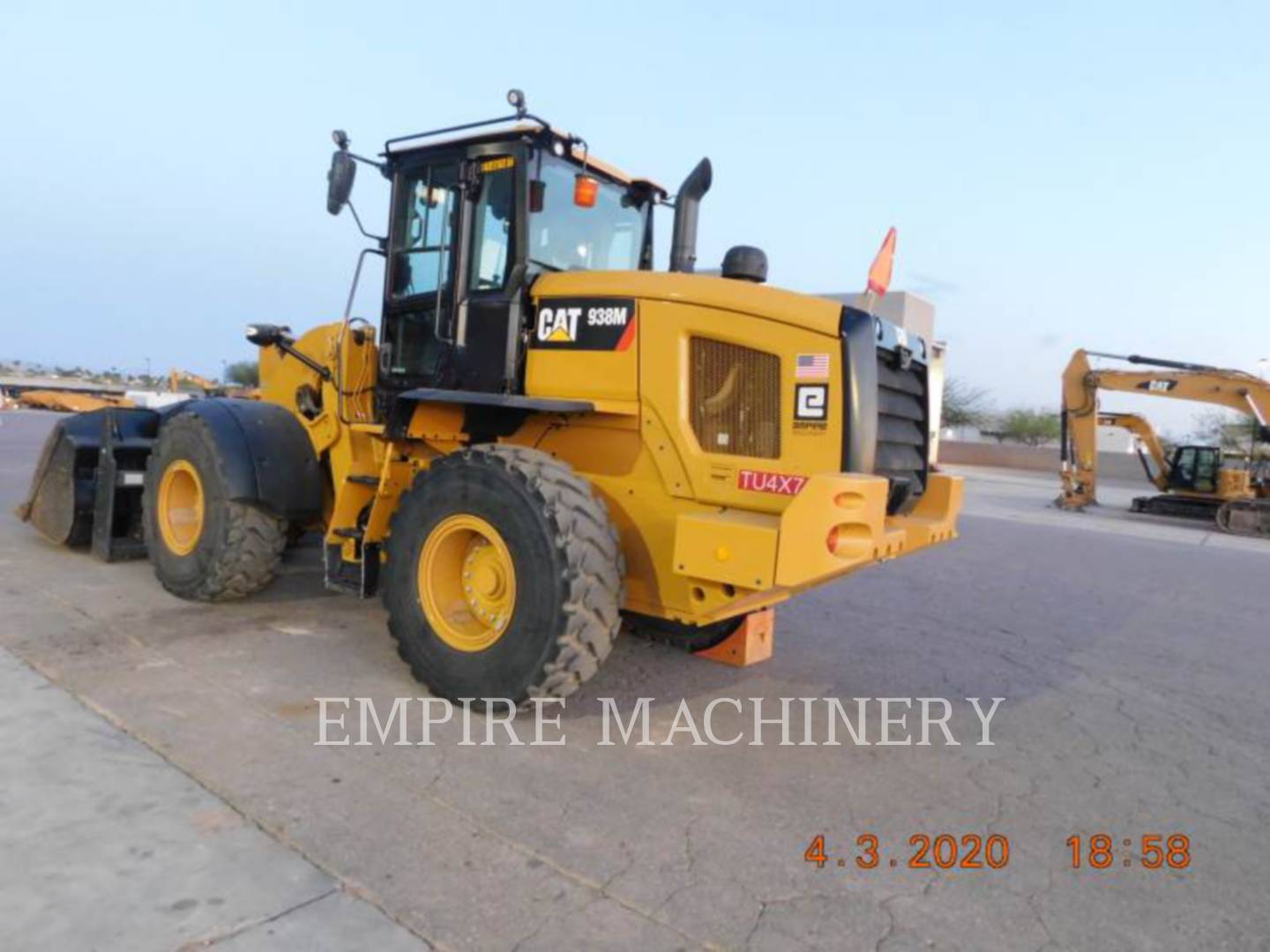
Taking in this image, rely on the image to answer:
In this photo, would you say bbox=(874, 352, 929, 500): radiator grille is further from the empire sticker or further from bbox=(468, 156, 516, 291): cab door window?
bbox=(468, 156, 516, 291): cab door window

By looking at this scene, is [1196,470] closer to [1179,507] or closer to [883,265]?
[1179,507]

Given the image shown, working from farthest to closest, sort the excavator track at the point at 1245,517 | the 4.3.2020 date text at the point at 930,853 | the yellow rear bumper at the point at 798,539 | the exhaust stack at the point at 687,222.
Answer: the excavator track at the point at 1245,517, the exhaust stack at the point at 687,222, the yellow rear bumper at the point at 798,539, the 4.3.2020 date text at the point at 930,853

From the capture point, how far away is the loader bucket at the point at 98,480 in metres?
6.53

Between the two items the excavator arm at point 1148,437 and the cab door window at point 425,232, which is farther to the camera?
the excavator arm at point 1148,437

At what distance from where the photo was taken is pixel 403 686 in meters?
4.45

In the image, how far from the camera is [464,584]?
4395 mm

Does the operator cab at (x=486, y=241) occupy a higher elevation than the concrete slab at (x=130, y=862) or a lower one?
higher

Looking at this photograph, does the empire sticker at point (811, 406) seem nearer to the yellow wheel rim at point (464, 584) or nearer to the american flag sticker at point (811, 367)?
the american flag sticker at point (811, 367)

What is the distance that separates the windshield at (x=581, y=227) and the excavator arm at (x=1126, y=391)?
16.3m

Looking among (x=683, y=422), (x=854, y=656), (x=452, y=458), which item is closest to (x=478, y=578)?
(x=452, y=458)

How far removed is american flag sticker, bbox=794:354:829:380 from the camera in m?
3.83

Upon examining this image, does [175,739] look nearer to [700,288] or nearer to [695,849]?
[695,849]

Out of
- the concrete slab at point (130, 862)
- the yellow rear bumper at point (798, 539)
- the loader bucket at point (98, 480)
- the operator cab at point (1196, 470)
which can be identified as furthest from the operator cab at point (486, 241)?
the operator cab at point (1196, 470)

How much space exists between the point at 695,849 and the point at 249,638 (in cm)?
313
